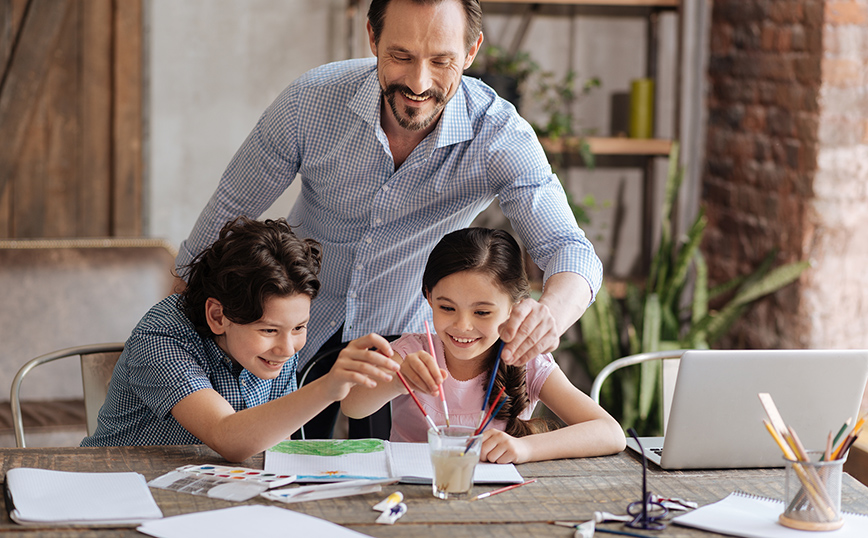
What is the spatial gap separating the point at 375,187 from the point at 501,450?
750mm

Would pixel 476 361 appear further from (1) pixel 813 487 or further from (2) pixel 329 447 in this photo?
(1) pixel 813 487

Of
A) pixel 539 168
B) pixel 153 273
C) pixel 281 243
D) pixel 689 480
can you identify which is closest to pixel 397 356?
pixel 281 243

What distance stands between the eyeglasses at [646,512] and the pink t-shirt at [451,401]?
52 cm

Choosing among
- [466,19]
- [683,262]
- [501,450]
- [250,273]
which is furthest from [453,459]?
[683,262]

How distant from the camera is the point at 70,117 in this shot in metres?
3.45

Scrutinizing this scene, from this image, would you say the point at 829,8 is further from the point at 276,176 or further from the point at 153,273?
the point at 153,273

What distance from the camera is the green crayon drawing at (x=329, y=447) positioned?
157 centimetres

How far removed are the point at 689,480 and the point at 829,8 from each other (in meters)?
2.16

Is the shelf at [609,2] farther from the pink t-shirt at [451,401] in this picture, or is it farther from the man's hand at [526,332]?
the man's hand at [526,332]

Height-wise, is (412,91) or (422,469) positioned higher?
(412,91)

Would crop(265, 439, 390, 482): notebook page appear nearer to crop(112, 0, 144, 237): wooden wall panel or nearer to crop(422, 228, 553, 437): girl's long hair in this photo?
crop(422, 228, 553, 437): girl's long hair

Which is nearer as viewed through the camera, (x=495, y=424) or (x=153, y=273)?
(x=495, y=424)

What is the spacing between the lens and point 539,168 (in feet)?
6.53

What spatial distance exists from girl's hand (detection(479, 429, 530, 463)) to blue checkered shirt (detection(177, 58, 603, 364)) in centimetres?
48
